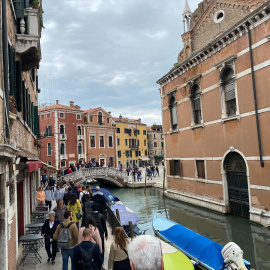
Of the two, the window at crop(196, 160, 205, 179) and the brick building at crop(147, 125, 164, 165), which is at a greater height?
the brick building at crop(147, 125, 164, 165)

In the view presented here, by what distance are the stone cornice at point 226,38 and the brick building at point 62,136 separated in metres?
22.4

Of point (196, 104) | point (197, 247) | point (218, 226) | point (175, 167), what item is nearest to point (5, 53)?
point (197, 247)

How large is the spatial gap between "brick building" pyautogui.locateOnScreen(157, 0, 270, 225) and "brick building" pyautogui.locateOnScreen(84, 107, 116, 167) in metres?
22.6

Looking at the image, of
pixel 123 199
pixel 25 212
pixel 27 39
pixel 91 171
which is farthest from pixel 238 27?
pixel 91 171

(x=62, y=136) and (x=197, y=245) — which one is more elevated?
(x=62, y=136)

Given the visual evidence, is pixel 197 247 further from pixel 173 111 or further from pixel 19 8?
pixel 173 111

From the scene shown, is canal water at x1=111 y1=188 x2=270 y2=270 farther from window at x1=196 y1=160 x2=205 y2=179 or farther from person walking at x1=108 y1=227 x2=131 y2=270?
person walking at x1=108 y1=227 x2=131 y2=270

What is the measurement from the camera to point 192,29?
18.0 meters

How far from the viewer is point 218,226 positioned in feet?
40.1

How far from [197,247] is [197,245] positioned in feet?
0.22

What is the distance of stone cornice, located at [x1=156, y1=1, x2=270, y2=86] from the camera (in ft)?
35.7

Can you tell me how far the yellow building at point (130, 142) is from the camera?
1933 inches

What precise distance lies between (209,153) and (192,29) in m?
8.51

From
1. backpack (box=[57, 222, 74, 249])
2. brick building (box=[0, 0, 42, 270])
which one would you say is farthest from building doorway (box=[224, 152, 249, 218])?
backpack (box=[57, 222, 74, 249])
